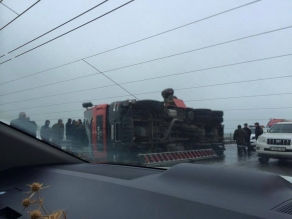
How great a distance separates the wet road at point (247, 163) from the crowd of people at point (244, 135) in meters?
0.07

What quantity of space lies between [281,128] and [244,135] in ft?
1.17

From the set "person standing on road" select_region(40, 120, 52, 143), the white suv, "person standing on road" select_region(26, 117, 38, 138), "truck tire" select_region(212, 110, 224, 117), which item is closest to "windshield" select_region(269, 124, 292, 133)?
the white suv

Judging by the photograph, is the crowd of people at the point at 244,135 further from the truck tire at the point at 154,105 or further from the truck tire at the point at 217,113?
the truck tire at the point at 154,105

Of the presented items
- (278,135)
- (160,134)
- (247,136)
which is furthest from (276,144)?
(160,134)

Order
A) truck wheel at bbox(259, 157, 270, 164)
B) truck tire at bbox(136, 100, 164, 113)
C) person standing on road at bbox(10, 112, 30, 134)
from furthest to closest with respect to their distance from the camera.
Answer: person standing on road at bbox(10, 112, 30, 134) → truck tire at bbox(136, 100, 164, 113) → truck wheel at bbox(259, 157, 270, 164)

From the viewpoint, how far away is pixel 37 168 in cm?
302

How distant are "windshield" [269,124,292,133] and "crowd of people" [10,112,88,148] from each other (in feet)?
7.84

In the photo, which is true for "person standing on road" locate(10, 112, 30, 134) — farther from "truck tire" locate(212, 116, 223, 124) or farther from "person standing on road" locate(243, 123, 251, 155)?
"person standing on road" locate(243, 123, 251, 155)

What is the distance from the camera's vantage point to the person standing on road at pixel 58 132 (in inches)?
141

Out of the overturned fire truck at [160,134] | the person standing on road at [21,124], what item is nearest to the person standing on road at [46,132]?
the person standing on road at [21,124]

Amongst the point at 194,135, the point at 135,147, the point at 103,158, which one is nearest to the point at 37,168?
the point at 103,158

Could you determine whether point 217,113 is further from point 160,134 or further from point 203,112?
point 160,134

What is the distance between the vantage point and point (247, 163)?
2502 mm

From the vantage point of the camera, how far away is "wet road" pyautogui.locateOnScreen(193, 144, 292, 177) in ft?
7.63
